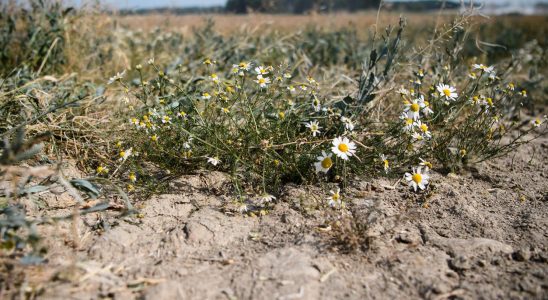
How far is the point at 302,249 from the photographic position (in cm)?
162

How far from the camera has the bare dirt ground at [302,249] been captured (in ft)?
4.63

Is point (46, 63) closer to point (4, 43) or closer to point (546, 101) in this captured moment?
point (4, 43)

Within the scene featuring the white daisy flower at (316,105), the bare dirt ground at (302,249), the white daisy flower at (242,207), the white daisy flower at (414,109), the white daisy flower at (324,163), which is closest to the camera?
the bare dirt ground at (302,249)

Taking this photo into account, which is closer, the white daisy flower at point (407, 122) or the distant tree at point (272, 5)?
the white daisy flower at point (407, 122)

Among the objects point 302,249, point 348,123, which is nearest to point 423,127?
point 348,123

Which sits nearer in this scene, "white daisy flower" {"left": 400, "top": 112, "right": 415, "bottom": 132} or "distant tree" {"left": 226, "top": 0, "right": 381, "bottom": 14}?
"white daisy flower" {"left": 400, "top": 112, "right": 415, "bottom": 132}

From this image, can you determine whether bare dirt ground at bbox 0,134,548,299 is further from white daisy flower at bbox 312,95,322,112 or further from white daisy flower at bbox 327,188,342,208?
white daisy flower at bbox 312,95,322,112

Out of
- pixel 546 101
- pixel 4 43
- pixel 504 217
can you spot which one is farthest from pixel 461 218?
pixel 4 43

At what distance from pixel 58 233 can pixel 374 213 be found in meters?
1.29

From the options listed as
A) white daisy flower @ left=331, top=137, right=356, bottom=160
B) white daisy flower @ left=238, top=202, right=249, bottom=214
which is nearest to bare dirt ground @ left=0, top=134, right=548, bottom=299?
white daisy flower @ left=238, top=202, right=249, bottom=214

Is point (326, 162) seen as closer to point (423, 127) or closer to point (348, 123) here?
point (348, 123)

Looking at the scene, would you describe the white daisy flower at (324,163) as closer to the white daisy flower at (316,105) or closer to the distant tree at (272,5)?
the white daisy flower at (316,105)

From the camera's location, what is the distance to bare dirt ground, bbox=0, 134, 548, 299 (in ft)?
4.63

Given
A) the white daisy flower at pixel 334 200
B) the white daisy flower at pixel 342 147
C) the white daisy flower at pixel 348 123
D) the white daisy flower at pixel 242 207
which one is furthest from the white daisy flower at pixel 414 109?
the white daisy flower at pixel 242 207
